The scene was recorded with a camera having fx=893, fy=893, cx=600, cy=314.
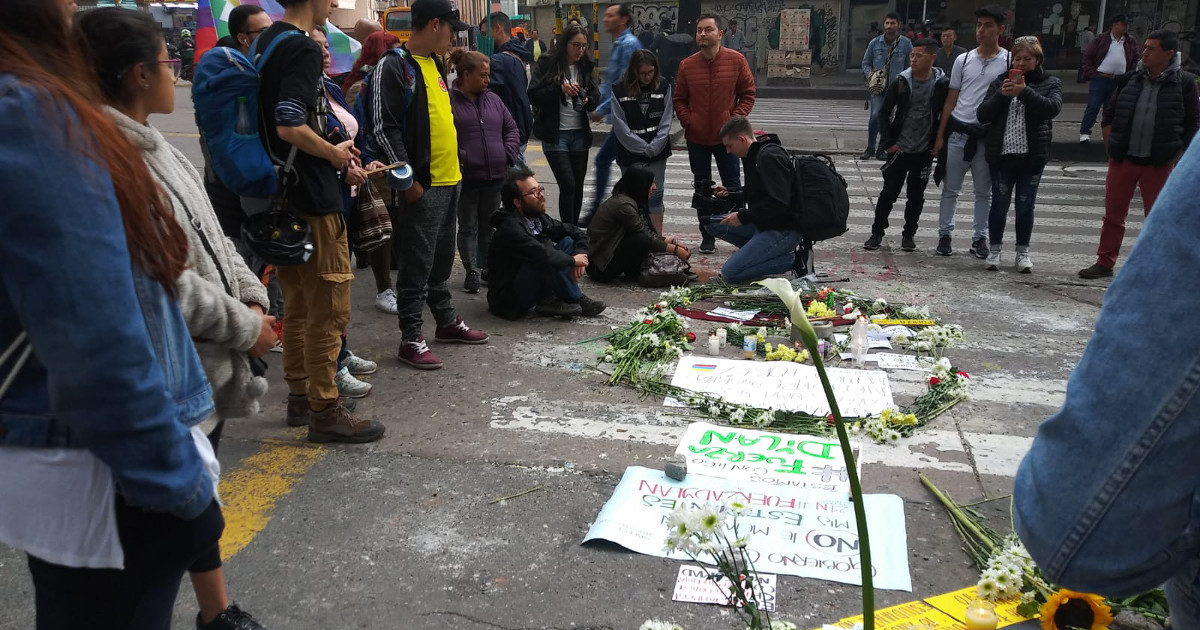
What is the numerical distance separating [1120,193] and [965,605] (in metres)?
5.51

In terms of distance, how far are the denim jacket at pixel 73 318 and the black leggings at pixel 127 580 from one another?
15 centimetres

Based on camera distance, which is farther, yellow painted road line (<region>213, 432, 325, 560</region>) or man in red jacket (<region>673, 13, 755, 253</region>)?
man in red jacket (<region>673, 13, 755, 253</region>)

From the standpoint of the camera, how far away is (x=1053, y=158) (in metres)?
13.8

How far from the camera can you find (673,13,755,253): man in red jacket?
8141 millimetres

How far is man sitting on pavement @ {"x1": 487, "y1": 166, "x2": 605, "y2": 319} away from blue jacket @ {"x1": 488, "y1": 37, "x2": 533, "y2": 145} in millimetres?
960

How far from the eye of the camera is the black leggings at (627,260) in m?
7.15

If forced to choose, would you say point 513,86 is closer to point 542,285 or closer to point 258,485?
point 542,285

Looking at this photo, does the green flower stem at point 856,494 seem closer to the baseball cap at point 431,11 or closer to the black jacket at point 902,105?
the baseball cap at point 431,11

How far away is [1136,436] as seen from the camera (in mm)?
953

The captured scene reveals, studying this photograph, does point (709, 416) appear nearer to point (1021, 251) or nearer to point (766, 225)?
point (766, 225)

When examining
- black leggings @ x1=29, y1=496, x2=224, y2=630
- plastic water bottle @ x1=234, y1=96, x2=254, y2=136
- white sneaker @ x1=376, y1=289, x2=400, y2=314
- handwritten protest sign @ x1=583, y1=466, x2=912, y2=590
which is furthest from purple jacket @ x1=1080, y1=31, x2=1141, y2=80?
black leggings @ x1=29, y1=496, x2=224, y2=630

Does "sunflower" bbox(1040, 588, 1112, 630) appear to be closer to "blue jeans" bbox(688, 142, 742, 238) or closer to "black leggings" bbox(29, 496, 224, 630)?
"black leggings" bbox(29, 496, 224, 630)

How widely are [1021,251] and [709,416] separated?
4.31 metres

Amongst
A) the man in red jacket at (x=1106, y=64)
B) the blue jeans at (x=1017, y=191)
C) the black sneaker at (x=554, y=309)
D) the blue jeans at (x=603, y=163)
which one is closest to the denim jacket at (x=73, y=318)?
the black sneaker at (x=554, y=309)
